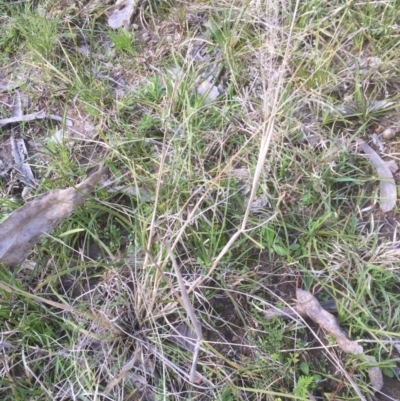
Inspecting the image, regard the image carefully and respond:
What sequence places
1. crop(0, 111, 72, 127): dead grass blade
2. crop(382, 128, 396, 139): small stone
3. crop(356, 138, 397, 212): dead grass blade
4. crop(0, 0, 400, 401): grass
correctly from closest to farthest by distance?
1. crop(0, 0, 400, 401): grass
2. crop(356, 138, 397, 212): dead grass blade
3. crop(382, 128, 396, 139): small stone
4. crop(0, 111, 72, 127): dead grass blade

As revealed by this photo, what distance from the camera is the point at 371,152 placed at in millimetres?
1745

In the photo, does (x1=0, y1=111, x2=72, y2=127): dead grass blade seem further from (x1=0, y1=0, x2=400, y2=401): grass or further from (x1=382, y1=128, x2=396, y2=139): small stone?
(x1=382, y1=128, x2=396, y2=139): small stone

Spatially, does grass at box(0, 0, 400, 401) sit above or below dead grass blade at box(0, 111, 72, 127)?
below

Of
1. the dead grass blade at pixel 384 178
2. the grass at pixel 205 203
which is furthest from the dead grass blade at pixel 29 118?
the dead grass blade at pixel 384 178

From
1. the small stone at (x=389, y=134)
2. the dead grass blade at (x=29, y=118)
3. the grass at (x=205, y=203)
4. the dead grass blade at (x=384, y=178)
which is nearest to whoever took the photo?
the grass at (x=205, y=203)

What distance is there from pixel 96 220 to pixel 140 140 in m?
0.33

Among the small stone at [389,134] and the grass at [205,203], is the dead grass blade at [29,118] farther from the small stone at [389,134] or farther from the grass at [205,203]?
the small stone at [389,134]

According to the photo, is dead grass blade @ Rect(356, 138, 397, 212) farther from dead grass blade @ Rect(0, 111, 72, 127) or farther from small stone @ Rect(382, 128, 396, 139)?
dead grass blade @ Rect(0, 111, 72, 127)

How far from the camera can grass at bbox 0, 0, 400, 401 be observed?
4.64ft

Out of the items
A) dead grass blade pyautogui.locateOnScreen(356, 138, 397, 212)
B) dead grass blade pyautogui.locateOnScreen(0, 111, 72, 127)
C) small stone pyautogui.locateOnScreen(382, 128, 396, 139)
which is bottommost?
dead grass blade pyautogui.locateOnScreen(356, 138, 397, 212)

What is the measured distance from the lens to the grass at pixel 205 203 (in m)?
1.41

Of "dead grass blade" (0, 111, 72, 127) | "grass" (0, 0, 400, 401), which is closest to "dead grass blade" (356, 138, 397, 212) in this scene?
"grass" (0, 0, 400, 401)

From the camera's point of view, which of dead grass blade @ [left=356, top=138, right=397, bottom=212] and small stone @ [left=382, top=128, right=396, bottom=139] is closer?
dead grass blade @ [left=356, top=138, right=397, bottom=212]

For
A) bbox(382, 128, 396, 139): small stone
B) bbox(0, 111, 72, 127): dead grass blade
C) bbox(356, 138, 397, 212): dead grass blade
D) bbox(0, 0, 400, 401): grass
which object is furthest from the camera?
bbox(0, 111, 72, 127): dead grass blade
